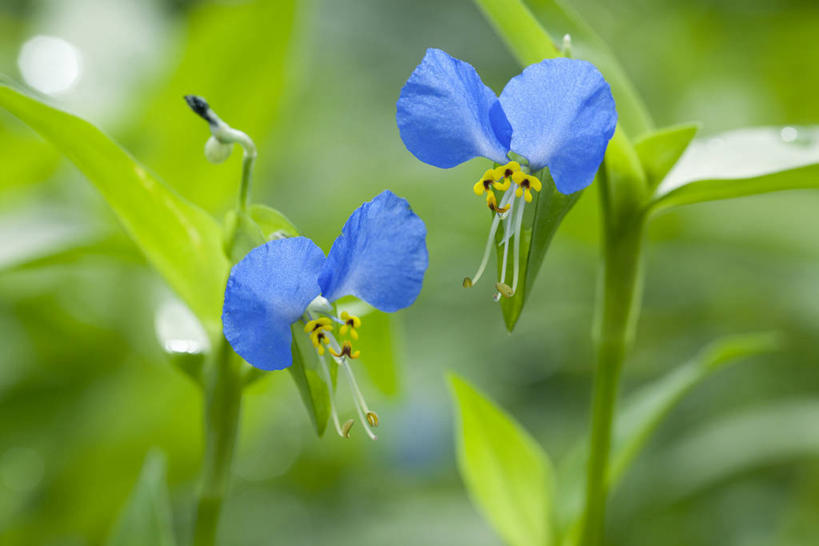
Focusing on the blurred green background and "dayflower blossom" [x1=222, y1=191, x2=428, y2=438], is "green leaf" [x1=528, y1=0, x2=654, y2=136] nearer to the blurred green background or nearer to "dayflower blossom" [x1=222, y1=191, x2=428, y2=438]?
"dayflower blossom" [x1=222, y1=191, x2=428, y2=438]

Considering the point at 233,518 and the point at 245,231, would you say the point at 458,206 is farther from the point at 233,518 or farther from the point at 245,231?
the point at 245,231

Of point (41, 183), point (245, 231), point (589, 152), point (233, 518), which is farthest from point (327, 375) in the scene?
point (41, 183)

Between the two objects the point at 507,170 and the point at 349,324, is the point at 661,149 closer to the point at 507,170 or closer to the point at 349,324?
the point at 507,170

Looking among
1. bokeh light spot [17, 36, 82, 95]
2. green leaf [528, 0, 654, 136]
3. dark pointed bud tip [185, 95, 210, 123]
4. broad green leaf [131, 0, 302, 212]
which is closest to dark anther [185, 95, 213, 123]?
dark pointed bud tip [185, 95, 210, 123]

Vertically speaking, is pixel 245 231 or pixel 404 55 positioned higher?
pixel 404 55

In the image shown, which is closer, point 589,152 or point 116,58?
point 589,152

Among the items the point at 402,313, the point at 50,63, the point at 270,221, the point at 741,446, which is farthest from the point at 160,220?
the point at 402,313
